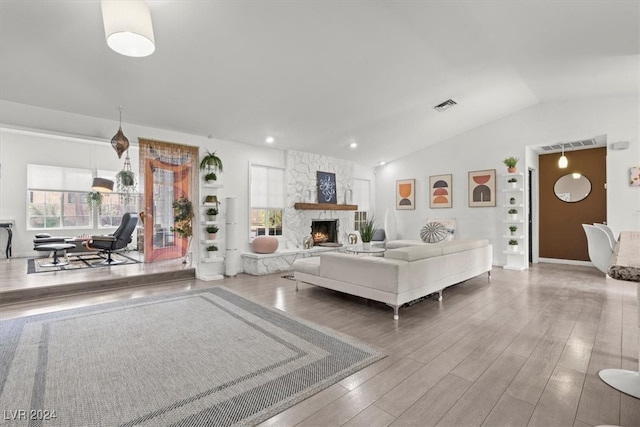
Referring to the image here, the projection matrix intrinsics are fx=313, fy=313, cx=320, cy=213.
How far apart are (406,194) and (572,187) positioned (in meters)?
3.51

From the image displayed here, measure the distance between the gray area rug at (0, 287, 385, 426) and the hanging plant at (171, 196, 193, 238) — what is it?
2.44 meters

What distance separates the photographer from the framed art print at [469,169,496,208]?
680cm

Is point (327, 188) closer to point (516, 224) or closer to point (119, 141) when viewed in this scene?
point (516, 224)

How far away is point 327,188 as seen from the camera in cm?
750

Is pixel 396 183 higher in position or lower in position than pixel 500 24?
lower

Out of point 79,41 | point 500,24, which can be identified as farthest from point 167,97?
point 500,24

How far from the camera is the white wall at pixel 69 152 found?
408cm

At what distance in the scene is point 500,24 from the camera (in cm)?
353

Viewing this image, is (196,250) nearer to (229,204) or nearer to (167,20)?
(229,204)

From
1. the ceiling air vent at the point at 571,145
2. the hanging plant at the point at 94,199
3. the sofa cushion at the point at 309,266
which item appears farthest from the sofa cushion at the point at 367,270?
the hanging plant at the point at 94,199

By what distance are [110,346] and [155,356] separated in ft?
1.67

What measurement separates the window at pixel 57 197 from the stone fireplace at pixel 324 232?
6.43 meters

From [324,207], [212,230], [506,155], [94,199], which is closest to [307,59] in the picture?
[212,230]

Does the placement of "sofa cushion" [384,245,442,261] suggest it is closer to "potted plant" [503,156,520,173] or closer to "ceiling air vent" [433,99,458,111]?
"ceiling air vent" [433,99,458,111]
